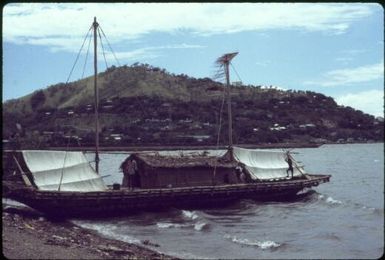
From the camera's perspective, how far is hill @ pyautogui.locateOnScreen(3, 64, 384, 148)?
110 metres

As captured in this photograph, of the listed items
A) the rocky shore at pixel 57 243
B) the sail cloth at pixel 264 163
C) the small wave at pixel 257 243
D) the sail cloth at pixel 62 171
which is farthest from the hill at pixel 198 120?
the small wave at pixel 257 243

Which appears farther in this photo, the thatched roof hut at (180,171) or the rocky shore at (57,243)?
the thatched roof hut at (180,171)

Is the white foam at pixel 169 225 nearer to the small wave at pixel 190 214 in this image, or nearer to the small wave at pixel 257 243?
the small wave at pixel 190 214

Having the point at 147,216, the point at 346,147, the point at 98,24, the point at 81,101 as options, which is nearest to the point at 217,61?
the point at 98,24

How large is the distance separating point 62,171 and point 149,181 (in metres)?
5.28

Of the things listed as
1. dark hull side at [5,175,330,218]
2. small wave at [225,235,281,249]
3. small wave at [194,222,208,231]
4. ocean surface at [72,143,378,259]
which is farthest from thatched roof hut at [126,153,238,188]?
small wave at [225,235,281,249]

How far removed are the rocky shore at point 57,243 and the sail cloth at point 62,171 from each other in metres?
2.37

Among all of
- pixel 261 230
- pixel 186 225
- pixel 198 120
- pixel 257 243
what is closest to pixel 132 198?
pixel 186 225

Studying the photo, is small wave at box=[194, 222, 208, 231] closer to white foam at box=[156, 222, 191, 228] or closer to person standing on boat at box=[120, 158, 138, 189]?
white foam at box=[156, 222, 191, 228]

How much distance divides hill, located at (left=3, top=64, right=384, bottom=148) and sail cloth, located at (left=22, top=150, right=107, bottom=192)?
61248 millimetres

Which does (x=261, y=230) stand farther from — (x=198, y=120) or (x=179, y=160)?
(x=198, y=120)

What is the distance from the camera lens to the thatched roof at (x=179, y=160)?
3059 centimetres

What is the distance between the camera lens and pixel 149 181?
30438 millimetres

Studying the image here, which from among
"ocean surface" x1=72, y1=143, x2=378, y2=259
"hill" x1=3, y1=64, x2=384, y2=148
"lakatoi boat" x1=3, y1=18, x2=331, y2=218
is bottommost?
"ocean surface" x1=72, y1=143, x2=378, y2=259
